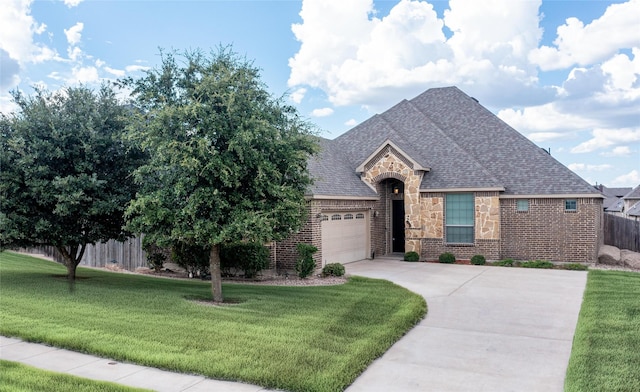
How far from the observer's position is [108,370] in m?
6.00

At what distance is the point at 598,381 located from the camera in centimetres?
582

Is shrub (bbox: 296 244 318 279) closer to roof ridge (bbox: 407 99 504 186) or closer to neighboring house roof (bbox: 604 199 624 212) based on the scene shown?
roof ridge (bbox: 407 99 504 186)

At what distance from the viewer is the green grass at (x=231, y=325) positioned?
6.09m

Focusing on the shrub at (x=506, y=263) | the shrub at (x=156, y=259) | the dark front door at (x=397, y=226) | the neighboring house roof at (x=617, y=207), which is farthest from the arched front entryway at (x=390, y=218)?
the neighboring house roof at (x=617, y=207)

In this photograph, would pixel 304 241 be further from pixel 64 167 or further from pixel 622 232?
pixel 622 232

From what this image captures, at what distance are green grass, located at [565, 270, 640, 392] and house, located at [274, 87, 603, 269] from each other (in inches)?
217

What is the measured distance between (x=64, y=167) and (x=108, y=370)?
7172 millimetres

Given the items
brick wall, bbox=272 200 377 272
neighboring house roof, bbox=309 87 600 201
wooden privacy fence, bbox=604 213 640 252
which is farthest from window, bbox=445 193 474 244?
wooden privacy fence, bbox=604 213 640 252

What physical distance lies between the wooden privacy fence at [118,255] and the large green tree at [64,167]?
14.9 feet

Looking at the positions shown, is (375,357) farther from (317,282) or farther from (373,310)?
(317,282)

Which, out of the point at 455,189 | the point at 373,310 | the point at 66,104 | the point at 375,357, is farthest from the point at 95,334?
the point at 455,189

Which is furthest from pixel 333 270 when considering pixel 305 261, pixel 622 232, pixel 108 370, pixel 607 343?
pixel 622 232

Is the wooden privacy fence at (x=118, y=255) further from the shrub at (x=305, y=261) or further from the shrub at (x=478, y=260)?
the shrub at (x=478, y=260)

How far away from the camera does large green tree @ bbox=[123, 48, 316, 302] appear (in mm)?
9484
